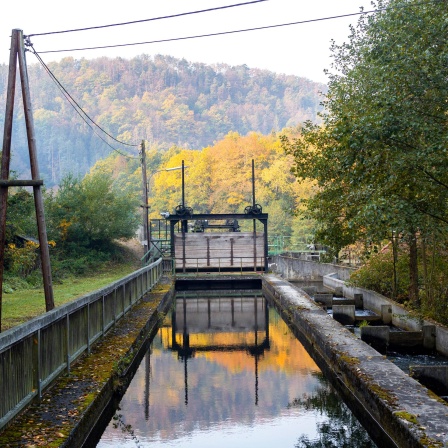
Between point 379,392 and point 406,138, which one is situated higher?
point 406,138

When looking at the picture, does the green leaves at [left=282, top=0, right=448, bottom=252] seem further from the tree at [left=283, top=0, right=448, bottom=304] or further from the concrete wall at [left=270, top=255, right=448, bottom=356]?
the concrete wall at [left=270, top=255, right=448, bottom=356]

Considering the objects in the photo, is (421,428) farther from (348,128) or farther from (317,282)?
(317,282)

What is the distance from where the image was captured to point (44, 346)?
27.2 feet

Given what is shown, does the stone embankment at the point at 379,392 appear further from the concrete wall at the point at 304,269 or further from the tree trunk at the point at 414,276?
the concrete wall at the point at 304,269

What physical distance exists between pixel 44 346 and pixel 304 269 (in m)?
32.7

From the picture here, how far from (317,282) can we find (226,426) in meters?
29.3

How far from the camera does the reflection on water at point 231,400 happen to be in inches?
328

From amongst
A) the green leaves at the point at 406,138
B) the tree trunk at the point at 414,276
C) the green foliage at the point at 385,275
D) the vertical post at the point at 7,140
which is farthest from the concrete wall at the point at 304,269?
the vertical post at the point at 7,140

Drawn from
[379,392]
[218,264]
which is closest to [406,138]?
[379,392]

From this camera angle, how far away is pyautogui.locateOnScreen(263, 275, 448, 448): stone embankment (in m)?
7.18

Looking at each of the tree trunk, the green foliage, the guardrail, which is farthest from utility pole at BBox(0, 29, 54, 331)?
the green foliage

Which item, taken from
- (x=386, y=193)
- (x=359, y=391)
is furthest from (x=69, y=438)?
(x=386, y=193)

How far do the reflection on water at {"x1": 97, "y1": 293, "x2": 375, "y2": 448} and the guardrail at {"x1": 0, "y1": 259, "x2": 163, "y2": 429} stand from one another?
1.08 meters

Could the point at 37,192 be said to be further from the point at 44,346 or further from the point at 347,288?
the point at 347,288
